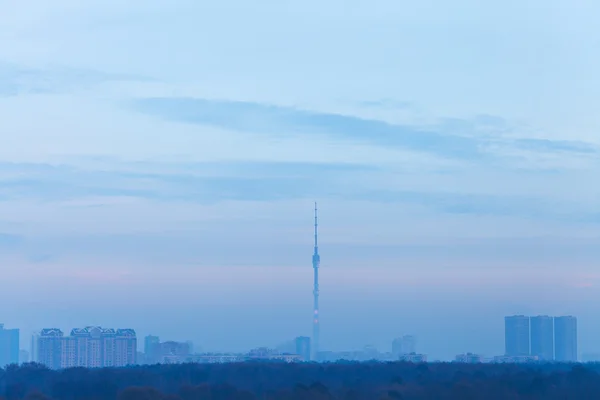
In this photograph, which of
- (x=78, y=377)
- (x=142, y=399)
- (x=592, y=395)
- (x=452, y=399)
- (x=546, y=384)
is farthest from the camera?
(x=78, y=377)

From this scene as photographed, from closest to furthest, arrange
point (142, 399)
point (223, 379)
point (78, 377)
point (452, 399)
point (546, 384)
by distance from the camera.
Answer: point (142, 399) < point (452, 399) < point (546, 384) < point (78, 377) < point (223, 379)

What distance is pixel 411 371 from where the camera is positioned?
144875mm

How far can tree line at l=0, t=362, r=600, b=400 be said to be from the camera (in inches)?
3637

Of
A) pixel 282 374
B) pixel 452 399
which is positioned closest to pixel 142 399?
pixel 452 399

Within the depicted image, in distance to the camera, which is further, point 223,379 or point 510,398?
point 223,379

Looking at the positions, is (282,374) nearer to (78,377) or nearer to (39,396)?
(78,377)

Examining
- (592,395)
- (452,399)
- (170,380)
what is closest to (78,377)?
(170,380)

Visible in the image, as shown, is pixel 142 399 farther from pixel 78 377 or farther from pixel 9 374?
pixel 9 374

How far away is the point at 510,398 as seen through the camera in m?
92.8

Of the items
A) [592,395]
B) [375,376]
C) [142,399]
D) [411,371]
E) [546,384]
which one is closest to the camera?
[142,399]

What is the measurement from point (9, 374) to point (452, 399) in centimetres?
5891

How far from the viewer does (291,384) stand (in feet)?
397

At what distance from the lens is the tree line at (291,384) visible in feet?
303

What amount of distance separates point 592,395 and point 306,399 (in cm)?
2768
